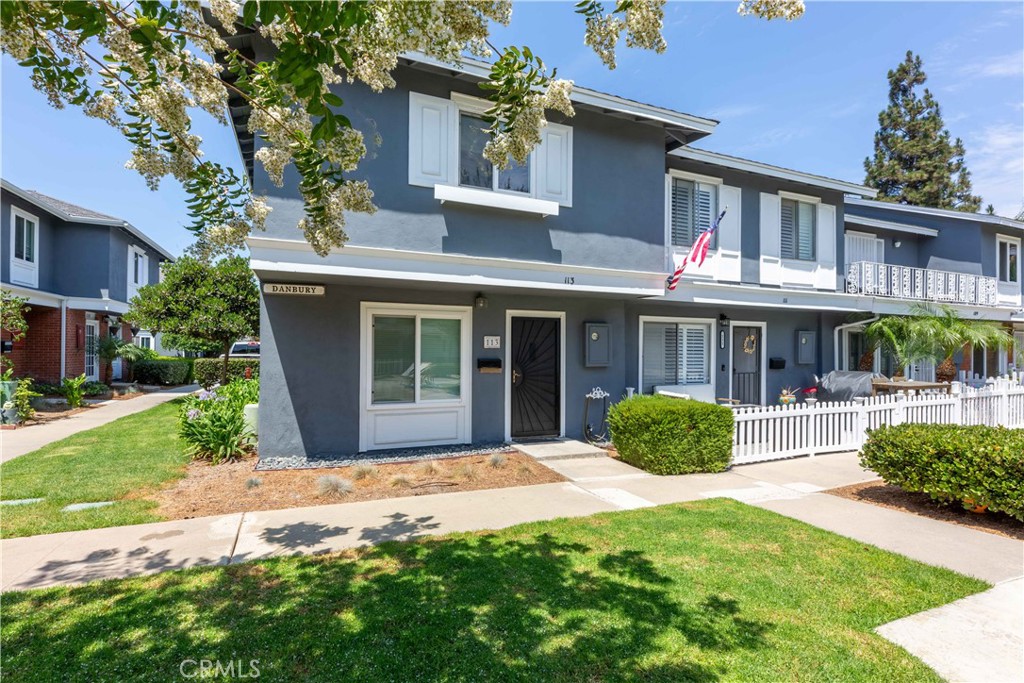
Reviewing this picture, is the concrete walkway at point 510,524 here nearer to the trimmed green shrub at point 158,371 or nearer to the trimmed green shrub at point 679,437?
the trimmed green shrub at point 679,437

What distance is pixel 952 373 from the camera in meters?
14.8

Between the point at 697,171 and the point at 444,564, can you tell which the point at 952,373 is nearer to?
the point at 697,171

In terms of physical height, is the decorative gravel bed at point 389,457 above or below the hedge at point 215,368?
below

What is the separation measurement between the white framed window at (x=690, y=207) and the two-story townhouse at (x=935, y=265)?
5257 millimetres

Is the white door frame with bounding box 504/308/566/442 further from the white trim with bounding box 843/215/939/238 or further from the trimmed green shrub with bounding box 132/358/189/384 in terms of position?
the trimmed green shrub with bounding box 132/358/189/384

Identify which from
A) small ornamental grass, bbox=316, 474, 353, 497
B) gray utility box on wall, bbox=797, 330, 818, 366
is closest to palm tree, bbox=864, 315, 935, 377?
gray utility box on wall, bbox=797, 330, 818, 366

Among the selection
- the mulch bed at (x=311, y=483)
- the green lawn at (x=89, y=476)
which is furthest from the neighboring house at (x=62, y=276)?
the mulch bed at (x=311, y=483)

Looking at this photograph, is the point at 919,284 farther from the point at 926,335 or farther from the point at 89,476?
the point at 89,476

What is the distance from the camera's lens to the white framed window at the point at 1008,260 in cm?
1842

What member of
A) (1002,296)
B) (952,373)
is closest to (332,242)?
(952,373)

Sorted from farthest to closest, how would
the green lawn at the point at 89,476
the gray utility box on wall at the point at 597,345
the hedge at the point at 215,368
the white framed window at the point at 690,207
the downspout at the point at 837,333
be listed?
the hedge at the point at 215,368, the downspout at the point at 837,333, the white framed window at the point at 690,207, the gray utility box on wall at the point at 597,345, the green lawn at the point at 89,476

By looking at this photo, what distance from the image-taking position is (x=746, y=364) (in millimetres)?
12758

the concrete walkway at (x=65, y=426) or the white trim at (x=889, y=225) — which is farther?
the white trim at (x=889, y=225)

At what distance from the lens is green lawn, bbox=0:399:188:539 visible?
17.6ft
